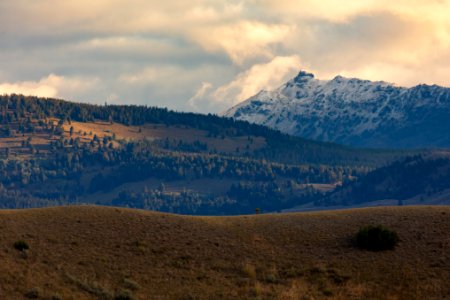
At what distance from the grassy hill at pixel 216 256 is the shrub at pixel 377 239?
2.43ft

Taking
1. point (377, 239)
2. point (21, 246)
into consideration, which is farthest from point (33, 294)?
point (377, 239)

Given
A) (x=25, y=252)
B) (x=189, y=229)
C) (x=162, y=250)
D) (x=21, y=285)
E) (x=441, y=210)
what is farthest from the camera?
(x=441, y=210)

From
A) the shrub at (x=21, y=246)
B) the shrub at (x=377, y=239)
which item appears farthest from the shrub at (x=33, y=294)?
the shrub at (x=377, y=239)

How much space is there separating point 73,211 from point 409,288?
30.8m

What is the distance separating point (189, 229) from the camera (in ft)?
226

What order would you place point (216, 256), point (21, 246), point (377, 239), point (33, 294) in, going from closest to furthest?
point (33, 294), point (21, 246), point (216, 256), point (377, 239)

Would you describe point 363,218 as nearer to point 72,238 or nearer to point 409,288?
point 409,288

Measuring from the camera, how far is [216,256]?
62.7m

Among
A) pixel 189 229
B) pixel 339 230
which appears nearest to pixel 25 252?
pixel 189 229

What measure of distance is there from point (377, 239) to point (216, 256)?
12912 millimetres

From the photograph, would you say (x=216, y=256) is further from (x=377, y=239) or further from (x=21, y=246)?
(x=21, y=246)

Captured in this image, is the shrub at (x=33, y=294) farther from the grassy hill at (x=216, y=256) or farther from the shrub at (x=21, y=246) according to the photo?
the shrub at (x=21, y=246)

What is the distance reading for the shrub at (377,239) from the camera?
210 ft

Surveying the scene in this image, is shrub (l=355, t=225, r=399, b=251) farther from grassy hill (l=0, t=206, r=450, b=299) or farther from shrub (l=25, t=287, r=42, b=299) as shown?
shrub (l=25, t=287, r=42, b=299)
